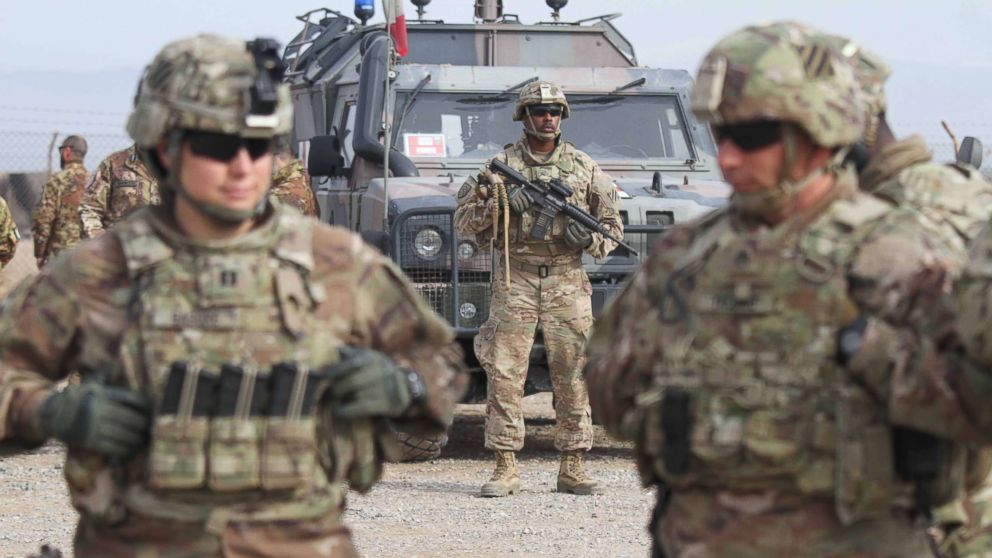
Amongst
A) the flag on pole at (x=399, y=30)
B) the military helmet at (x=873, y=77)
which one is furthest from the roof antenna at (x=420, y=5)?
the military helmet at (x=873, y=77)

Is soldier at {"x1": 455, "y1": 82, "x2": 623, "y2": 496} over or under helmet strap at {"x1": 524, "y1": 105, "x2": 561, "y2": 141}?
under

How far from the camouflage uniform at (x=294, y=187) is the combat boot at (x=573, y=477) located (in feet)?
6.52

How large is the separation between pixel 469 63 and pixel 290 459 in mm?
8136

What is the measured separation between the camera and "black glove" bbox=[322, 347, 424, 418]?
362 cm

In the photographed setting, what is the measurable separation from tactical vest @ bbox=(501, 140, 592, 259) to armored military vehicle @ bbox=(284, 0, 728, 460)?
10.9 inches

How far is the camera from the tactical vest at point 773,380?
3.53m

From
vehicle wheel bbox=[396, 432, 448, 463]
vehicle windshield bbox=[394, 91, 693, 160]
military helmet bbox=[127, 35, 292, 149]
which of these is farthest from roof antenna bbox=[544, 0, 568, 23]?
military helmet bbox=[127, 35, 292, 149]

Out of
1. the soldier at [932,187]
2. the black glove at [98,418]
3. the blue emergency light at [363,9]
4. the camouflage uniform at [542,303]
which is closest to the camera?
the black glove at [98,418]

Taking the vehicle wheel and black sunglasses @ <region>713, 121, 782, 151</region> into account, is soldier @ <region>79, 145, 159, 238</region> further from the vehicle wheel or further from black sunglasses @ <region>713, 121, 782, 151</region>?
black sunglasses @ <region>713, 121, 782, 151</region>

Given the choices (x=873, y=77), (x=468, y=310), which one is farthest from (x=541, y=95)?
(x=873, y=77)

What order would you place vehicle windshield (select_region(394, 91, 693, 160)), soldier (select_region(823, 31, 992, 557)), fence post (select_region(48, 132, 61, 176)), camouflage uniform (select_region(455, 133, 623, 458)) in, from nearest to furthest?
soldier (select_region(823, 31, 992, 557))
camouflage uniform (select_region(455, 133, 623, 458))
vehicle windshield (select_region(394, 91, 693, 160))
fence post (select_region(48, 132, 61, 176))

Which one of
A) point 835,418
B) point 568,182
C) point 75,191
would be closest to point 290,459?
point 835,418

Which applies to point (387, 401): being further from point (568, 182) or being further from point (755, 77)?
point (568, 182)

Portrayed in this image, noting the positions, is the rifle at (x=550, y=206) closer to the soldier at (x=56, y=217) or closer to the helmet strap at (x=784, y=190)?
the soldier at (x=56, y=217)
